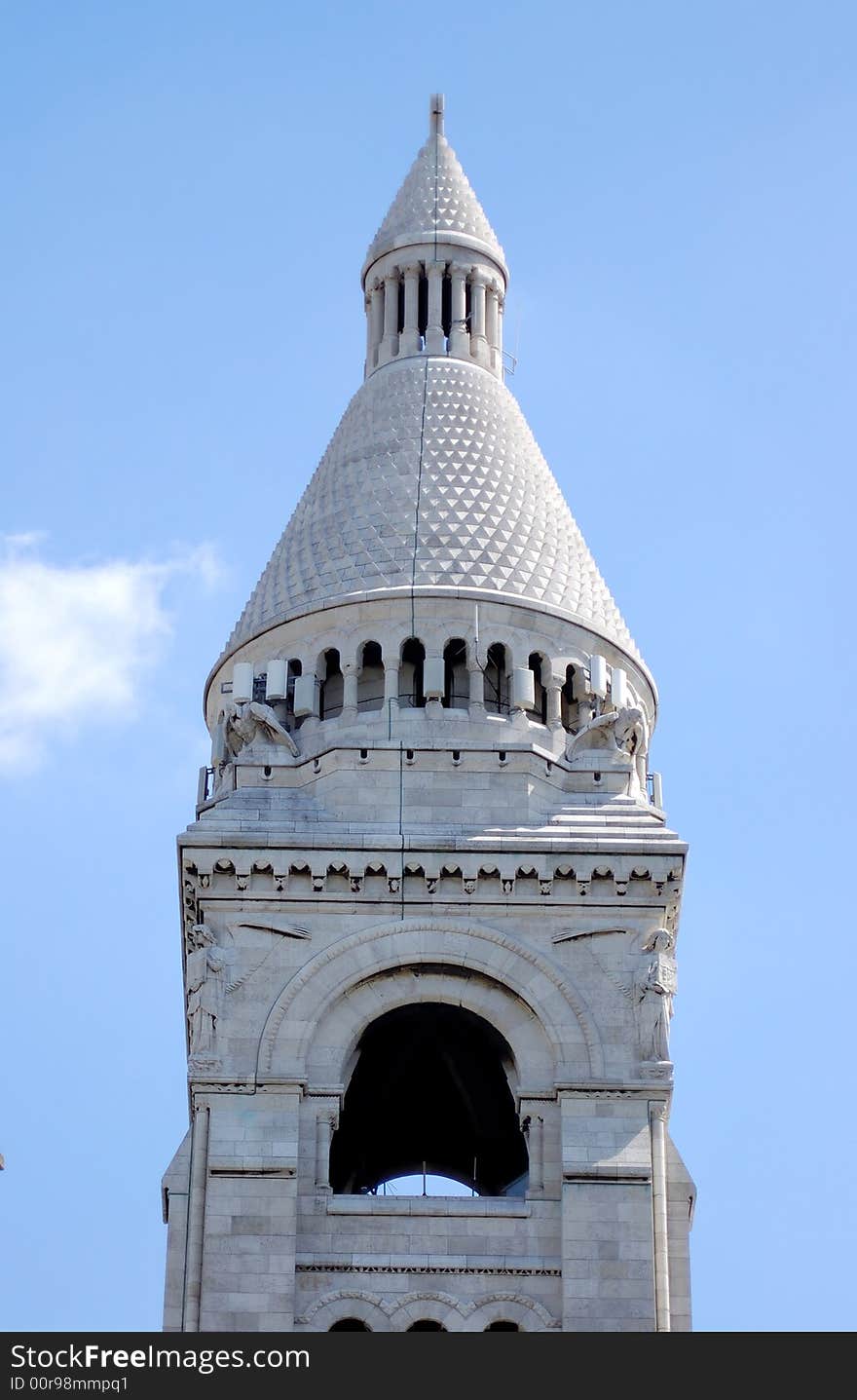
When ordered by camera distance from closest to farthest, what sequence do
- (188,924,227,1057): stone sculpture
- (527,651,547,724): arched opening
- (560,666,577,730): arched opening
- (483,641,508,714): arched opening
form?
(188,924,227,1057): stone sculpture, (483,641,508,714): arched opening, (527,651,547,724): arched opening, (560,666,577,730): arched opening

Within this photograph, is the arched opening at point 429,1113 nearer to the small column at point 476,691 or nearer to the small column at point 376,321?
the small column at point 476,691

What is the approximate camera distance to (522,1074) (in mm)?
54281

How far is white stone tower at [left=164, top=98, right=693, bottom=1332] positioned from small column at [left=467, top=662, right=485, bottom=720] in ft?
0.29

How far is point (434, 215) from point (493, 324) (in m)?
2.59

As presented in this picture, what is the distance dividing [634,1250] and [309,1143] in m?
5.34

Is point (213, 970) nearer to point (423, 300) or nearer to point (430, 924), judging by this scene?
point (430, 924)

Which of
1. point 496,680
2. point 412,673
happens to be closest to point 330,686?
point 412,673

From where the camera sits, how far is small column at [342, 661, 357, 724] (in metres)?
58.9

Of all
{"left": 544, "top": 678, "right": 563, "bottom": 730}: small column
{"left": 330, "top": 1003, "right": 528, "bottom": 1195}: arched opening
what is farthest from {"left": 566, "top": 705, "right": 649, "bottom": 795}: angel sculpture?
{"left": 330, "top": 1003, "right": 528, "bottom": 1195}: arched opening

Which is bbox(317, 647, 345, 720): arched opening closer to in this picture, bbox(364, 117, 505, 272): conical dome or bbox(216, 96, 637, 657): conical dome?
bbox(216, 96, 637, 657): conical dome

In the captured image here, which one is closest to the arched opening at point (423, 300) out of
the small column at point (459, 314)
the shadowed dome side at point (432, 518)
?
the small column at point (459, 314)
